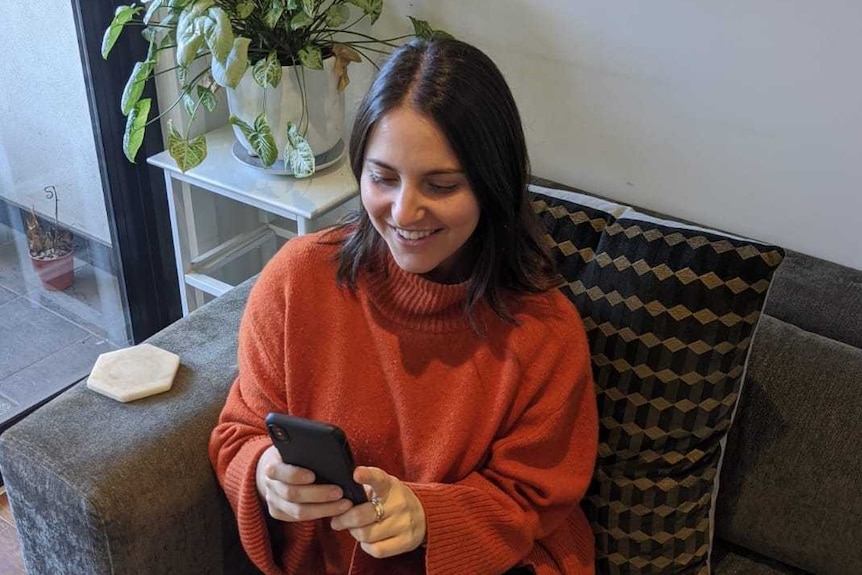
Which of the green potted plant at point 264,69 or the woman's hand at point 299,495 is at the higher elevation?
the green potted plant at point 264,69

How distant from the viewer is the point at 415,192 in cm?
96

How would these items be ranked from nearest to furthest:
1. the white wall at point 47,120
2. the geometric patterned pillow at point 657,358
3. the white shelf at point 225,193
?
the geometric patterned pillow at point 657,358
the white shelf at point 225,193
the white wall at point 47,120

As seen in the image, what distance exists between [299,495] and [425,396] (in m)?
0.20

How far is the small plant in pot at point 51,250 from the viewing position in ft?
6.67

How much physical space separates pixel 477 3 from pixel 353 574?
3.49 ft

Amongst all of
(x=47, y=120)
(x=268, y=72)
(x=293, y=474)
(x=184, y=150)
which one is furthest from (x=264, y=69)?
(x=293, y=474)

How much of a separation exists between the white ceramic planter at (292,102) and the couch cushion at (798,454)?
0.88 metres

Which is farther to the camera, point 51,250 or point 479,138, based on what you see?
point 51,250

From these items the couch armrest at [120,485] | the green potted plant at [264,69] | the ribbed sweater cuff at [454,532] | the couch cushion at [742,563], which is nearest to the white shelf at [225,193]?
the green potted plant at [264,69]

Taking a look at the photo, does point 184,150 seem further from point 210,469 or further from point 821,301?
point 821,301

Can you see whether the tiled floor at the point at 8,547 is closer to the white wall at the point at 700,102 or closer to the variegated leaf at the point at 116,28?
the variegated leaf at the point at 116,28

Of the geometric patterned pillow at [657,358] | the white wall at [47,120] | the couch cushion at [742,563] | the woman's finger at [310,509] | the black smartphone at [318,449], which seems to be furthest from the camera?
the white wall at [47,120]

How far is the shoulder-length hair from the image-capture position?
37.1 inches

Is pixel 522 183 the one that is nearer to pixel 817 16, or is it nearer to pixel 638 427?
pixel 638 427
